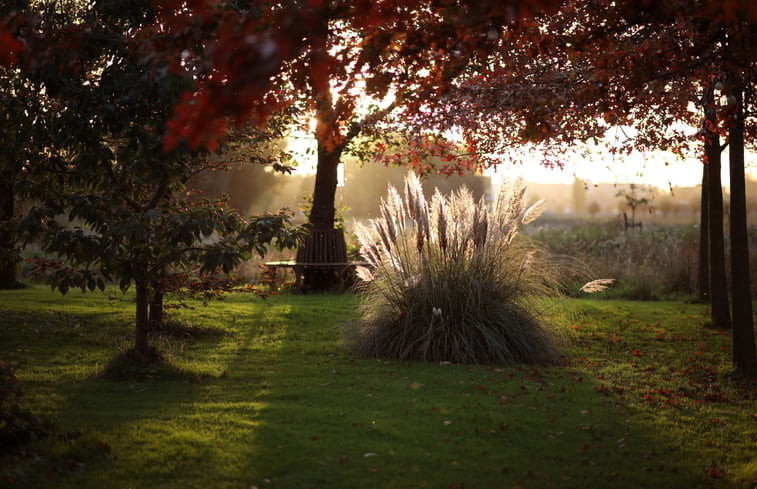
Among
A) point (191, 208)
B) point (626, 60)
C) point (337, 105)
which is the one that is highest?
point (626, 60)

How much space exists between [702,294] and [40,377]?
1028cm

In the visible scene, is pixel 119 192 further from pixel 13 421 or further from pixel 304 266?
pixel 304 266

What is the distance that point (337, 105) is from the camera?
4688mm

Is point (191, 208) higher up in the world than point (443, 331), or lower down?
higher up

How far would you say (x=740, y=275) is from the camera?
615cm

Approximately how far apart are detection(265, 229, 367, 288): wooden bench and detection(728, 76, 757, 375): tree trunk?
24.3ft

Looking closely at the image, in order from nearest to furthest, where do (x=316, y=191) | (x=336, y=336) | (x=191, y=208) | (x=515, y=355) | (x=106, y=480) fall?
(x=106, y=480) < (x=191, y=208) < (x=515, y=355) < (x=336, y=336) < (x=316, y=191)

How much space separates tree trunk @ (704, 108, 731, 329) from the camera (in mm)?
7941

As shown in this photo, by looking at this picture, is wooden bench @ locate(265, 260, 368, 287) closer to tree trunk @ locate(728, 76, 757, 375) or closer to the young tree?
the young tree

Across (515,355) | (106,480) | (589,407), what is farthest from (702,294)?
(106,480)

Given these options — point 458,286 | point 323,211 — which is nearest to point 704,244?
point 458,286

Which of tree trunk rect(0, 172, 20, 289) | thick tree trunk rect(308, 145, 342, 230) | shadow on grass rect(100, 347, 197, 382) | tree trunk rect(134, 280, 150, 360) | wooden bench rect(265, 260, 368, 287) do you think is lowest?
shadow on grass rect(100, 347, 197, 382)

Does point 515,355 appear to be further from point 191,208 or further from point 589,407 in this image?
point 191,208

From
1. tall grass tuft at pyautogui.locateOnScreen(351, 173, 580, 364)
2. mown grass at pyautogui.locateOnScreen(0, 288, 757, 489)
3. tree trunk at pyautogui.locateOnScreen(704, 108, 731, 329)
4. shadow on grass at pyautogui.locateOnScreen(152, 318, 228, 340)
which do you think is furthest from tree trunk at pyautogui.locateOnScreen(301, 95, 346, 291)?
tree trunk at pyautogui.locateOnScreen(704, 108, 731, 329)
